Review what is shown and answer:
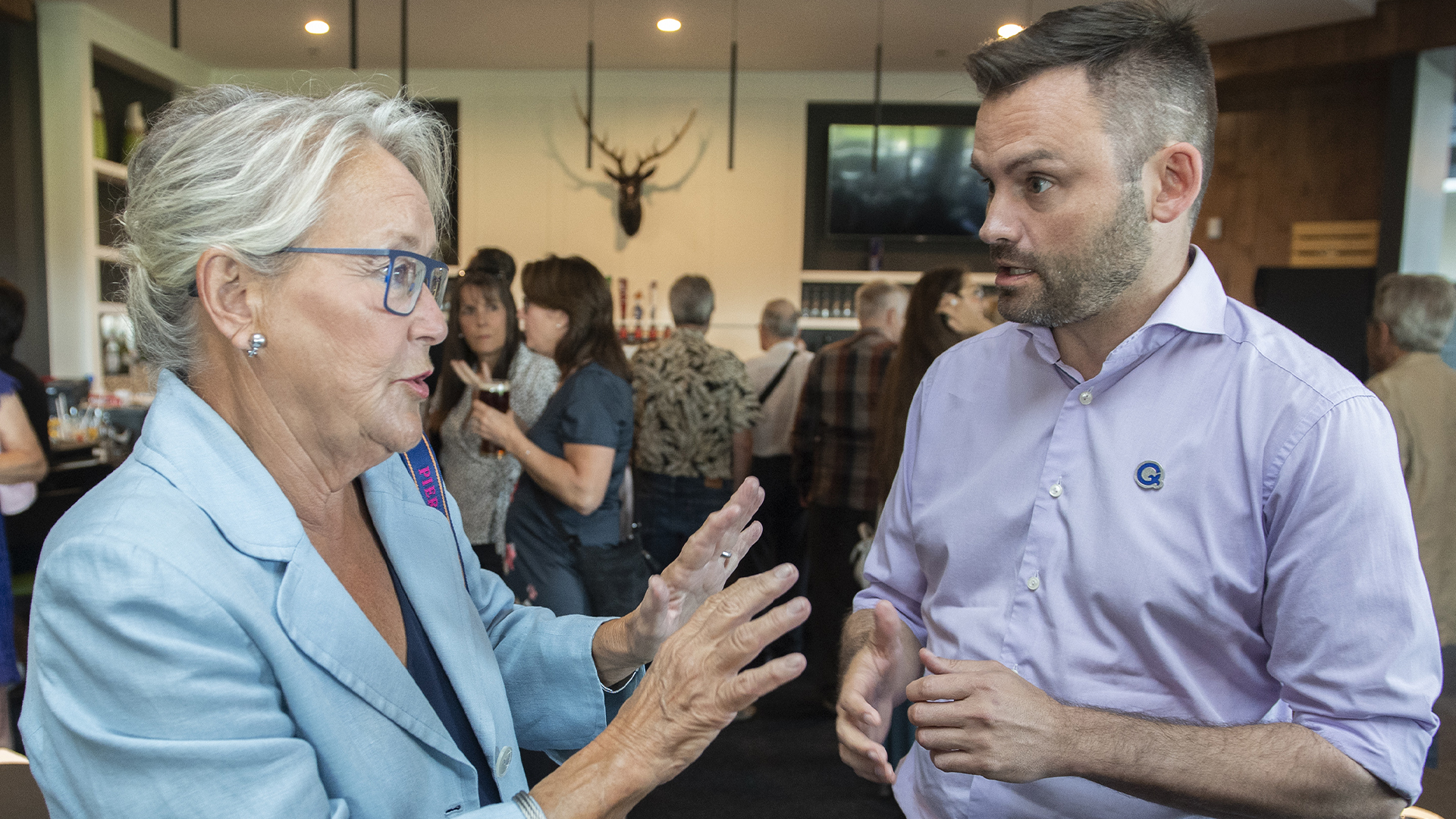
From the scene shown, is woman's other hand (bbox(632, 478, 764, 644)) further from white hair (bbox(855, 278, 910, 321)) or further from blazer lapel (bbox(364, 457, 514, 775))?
white hair (bbox(855, 278, 910, 321))

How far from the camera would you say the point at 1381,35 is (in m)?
6.13

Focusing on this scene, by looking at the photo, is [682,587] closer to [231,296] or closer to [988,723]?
[988,723]

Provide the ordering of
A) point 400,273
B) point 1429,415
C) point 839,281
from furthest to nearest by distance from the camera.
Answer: point 839,281 → point 1429,415 → point 400,273

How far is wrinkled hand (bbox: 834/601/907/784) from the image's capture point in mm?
1149

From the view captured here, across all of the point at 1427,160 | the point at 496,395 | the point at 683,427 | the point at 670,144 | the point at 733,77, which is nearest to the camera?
the point at 496,395

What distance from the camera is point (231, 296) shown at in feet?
3.62

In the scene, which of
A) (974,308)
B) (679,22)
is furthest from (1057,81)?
(679,22)

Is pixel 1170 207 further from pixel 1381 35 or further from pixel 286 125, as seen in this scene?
pixel 1381 35

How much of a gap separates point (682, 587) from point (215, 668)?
1.82 feet

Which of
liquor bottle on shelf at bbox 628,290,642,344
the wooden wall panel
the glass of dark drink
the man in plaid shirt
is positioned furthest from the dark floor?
the wooden wall panel

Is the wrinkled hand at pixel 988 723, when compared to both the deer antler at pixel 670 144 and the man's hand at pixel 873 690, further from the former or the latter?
the deer antler at pixel 670 144

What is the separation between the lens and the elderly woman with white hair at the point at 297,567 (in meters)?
0.89

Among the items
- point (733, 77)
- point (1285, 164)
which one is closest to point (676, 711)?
point (733, 77)

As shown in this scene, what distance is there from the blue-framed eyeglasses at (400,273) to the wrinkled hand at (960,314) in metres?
2.26
